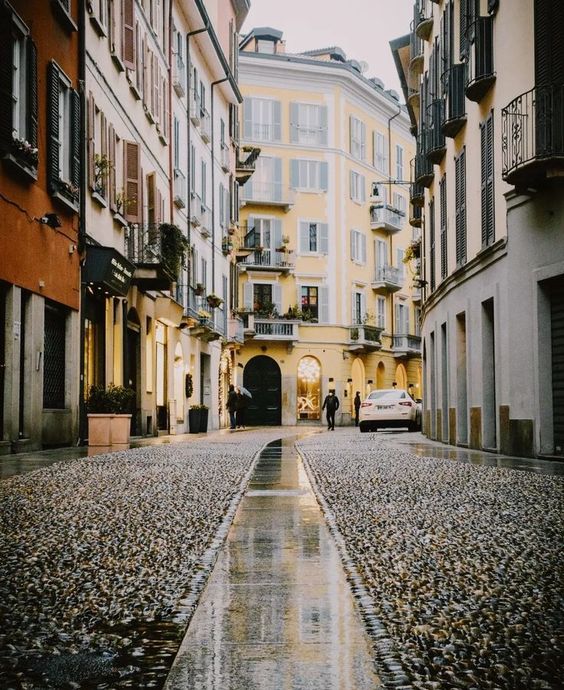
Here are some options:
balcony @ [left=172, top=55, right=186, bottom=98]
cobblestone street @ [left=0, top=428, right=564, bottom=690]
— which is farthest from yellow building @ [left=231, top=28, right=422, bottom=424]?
cobblestone street @ [left=0, top=428, right=564, bottom=690]

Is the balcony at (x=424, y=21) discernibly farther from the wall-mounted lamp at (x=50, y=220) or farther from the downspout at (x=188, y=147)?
the wall-mounted lamp at (x=50, y=220)

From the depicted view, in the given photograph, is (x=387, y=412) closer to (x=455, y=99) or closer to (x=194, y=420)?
(x=194, y=420)

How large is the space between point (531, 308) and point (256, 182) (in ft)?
148

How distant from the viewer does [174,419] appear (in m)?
35.0

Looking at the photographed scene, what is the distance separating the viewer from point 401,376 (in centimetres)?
7094

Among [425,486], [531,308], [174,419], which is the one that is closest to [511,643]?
[425,486]

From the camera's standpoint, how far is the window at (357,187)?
64.0 metres

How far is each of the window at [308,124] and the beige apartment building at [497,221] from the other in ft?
111

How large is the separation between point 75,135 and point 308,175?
42347 millimetres

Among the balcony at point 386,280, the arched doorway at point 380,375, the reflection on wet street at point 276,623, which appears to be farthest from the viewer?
the arched doorway at point 380,375

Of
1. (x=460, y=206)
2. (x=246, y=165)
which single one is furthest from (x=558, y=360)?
(x=246, y=165)

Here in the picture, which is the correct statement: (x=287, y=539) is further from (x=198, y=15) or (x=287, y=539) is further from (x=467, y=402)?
(x=198, y=15)

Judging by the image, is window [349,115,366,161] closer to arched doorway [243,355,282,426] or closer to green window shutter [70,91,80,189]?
arched doorway [243,355,282,426]

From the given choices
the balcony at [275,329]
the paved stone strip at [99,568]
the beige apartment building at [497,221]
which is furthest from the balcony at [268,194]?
the paved stone strip at [99,568]
